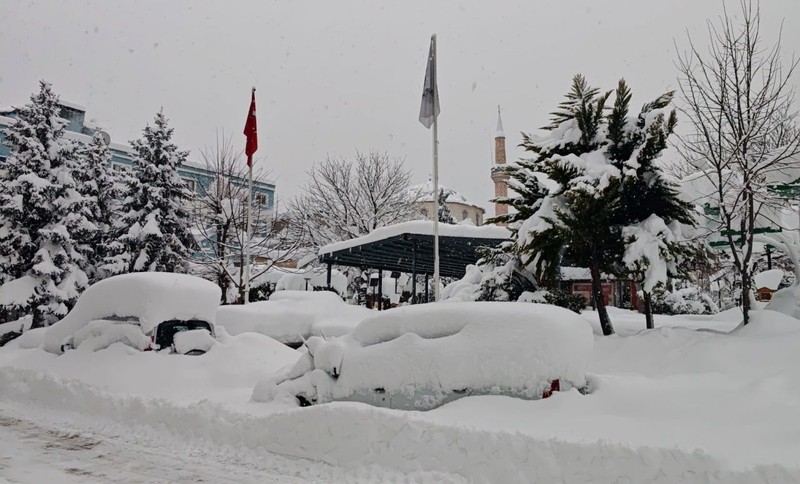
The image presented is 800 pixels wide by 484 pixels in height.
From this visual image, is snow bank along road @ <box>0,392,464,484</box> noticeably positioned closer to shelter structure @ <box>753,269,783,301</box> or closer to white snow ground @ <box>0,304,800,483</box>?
white snow ground @ <box>0,304,800,483</box>

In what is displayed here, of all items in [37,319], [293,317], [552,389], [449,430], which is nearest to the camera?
[449,430]

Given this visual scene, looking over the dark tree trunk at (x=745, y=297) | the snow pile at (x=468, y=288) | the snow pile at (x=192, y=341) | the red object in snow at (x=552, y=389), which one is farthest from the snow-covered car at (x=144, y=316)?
the dark tree trunk at (x=745, y=297)

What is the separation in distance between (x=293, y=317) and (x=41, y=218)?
11988 millimetres

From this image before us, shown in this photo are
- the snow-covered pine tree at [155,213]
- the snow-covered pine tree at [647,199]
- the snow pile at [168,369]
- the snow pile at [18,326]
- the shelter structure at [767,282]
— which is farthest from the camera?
the snow-covered pine tree at [155,213]

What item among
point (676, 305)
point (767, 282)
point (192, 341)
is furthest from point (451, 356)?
point (767, 282)

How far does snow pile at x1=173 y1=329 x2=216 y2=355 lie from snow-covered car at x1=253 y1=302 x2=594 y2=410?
129 inches

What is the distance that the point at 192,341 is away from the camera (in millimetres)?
9039

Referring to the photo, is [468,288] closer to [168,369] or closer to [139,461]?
[168,369]

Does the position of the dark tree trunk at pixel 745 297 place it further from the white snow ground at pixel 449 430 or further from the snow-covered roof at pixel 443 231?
the snow-covered roof at pixel 443 231

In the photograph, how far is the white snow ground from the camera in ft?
14.4

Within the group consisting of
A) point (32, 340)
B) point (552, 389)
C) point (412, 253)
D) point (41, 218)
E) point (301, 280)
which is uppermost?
point (41, 218)

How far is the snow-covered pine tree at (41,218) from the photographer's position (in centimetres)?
1938

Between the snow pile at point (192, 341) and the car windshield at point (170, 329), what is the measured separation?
25 centimetres

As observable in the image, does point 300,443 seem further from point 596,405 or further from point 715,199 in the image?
point 715,199
